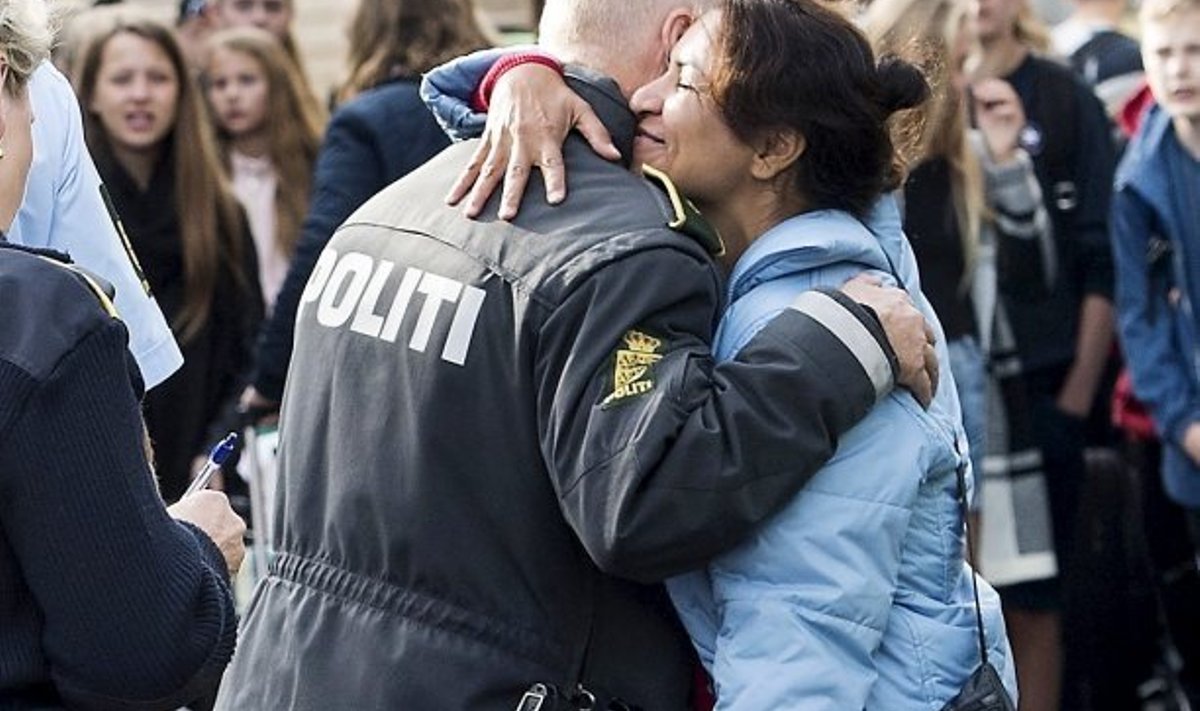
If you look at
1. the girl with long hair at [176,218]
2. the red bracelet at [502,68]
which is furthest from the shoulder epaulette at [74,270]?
the girl with long hair at [176,218]

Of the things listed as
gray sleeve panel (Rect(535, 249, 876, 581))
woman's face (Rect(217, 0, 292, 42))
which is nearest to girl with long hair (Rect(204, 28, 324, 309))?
woman's face (Rect(217, 0, 292, 42))

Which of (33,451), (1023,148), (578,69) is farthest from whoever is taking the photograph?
(1023,148)

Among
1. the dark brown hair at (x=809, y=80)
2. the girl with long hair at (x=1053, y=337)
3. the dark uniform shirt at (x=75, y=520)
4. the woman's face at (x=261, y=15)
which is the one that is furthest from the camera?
the woman's face at (x=261, y=15)

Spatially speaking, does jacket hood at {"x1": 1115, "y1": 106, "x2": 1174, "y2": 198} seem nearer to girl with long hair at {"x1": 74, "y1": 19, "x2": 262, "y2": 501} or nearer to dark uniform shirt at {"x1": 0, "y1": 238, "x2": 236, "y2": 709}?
girl with long hair at {"x1": 74, "y1": 19, "x2": 262, "y2": 501}

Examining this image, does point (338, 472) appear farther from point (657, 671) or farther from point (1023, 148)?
point (1023, 148)

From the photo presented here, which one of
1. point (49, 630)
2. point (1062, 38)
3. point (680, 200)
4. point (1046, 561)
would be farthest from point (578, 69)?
point (1062, 38)

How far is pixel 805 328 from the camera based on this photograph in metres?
2.96

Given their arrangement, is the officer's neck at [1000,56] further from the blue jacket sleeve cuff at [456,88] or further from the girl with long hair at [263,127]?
the blue jacket sleeve cuff at [456,88]

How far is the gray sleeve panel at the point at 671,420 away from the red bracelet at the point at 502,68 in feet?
1.63

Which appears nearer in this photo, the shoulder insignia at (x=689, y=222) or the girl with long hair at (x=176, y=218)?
the shoulder insignia at (x=689, y=222)

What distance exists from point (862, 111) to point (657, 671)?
0.77 meters

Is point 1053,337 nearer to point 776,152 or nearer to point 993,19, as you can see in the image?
point 993,19

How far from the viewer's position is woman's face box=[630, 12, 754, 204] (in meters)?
3.16

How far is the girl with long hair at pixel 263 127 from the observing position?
7121mm
